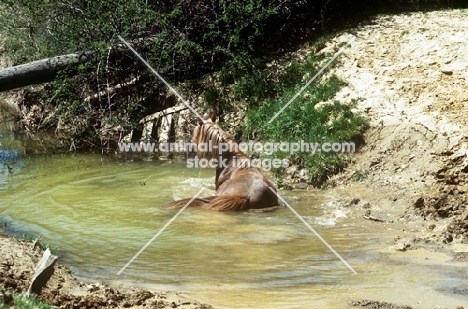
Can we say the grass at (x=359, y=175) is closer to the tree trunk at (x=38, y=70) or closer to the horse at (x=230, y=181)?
the horse at (x=230, y=181)

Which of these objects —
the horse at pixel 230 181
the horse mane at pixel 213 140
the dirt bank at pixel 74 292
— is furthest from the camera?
the horse mane at pixel 213 140

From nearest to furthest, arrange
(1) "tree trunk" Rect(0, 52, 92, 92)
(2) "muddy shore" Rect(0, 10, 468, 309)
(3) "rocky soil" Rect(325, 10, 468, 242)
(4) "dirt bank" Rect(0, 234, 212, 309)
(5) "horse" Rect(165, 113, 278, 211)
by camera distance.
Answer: (4) "dirt bank" Rect(0, 234, 212, 309) < (2) "muddy shore" Rect(0, 10, 468, 309) < (3) "rocky soil" Rect(325, 10, 468, 242) < (5) "horse" Rect(165, 113, 278, 211) < (1) "tree trunk" Rect(0, 52, 92, 92)

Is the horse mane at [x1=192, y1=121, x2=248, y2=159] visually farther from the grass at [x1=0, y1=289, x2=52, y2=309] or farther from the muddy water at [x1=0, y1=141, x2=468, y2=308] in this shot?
the grass at [x1=0, y1=289, x2=52, y2=309]

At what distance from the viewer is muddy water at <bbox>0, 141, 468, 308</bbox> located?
4719 millimetres

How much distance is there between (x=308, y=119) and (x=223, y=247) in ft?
14.2

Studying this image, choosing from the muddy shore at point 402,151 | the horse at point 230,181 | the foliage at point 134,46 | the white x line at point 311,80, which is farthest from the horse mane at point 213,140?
the foliage at point 134,46

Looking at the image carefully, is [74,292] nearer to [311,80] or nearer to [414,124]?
[414,124]

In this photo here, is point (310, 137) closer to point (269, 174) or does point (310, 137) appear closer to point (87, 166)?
point (269, 174)

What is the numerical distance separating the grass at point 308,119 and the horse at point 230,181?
1.15 m

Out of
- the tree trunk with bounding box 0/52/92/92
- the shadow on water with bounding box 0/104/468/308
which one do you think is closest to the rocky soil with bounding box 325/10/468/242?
the shadow on water with bounding box 0/104/468/308

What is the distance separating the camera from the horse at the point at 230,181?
25.3ft

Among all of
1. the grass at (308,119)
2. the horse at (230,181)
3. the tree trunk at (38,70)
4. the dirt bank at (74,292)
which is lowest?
the dirt bank at (74,292)

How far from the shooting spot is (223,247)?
20.0 ft

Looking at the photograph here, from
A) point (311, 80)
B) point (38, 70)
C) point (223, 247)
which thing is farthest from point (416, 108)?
point (38, 70)
